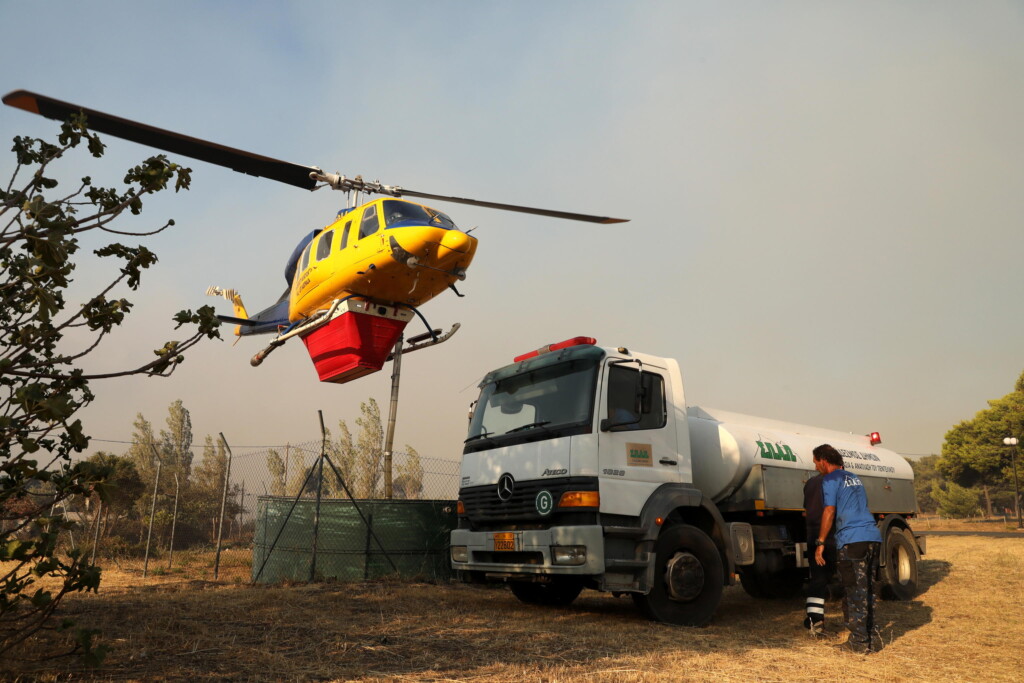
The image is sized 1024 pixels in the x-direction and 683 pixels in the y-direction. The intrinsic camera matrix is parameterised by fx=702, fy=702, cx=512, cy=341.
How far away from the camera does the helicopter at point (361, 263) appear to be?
11.9 meters

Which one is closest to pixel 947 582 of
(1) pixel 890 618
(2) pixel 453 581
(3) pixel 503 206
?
(1) pixel 890 618

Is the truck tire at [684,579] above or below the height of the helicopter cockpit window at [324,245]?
below

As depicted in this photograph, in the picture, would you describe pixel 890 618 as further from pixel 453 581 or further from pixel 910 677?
pixel 453 581

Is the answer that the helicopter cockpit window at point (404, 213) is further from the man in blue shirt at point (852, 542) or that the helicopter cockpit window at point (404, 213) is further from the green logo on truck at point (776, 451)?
the man in blue shirt at point (852, 542)

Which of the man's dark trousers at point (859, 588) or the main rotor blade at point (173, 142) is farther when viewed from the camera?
the main rotor blade at point (173, 142)

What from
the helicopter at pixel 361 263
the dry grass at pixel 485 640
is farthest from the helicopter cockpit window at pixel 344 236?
the dry grass at pixel 485 640

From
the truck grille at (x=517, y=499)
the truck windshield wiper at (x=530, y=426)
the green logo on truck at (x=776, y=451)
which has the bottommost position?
the truck grille at (x=517, y=499)

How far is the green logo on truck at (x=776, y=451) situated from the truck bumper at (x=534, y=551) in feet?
11.2

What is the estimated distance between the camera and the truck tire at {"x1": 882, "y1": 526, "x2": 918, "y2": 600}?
10.5 m

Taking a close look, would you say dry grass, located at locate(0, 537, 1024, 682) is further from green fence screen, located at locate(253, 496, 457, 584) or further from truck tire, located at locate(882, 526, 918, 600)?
green fence screen, located at locate(253, 496, 457, 584)

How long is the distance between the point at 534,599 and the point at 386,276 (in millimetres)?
5970

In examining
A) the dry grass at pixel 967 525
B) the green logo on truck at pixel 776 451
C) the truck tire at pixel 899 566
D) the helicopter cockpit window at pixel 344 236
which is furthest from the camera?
the dry grass at pixel 967 525

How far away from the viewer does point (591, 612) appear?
29.0ft

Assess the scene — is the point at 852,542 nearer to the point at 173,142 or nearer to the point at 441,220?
the point at 441,220
